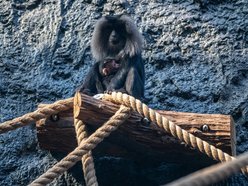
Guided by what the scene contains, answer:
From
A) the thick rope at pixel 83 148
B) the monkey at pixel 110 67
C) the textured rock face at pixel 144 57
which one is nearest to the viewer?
the thick rope at pixel 83 148

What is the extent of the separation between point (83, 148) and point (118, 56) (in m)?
1.50

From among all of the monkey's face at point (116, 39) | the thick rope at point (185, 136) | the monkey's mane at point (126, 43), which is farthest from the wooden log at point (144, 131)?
the monkey's face at point (116, 39)

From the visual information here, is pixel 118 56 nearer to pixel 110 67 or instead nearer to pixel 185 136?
pixel 110 67

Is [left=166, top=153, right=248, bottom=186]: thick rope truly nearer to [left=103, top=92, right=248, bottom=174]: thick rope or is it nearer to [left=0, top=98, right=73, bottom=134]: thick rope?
[left=103, top=92, right=248, bottom=174]: thick rope

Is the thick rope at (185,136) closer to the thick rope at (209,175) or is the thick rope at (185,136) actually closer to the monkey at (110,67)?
the monkey at (110,67)

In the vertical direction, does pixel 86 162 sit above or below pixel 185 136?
below

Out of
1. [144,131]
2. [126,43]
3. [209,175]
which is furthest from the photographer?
[126,43]

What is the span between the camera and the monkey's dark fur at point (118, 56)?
11.5ft

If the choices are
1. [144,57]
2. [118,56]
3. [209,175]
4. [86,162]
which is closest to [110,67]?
[118,56]

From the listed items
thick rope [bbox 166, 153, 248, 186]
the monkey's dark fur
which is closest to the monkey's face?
the monkey's dark fur

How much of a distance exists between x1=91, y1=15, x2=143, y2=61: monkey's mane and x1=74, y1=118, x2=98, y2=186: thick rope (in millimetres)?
1146

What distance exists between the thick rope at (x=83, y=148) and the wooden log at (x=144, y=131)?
0.54ft

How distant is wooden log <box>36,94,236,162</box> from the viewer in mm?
2703

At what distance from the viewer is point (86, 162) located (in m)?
2.51
